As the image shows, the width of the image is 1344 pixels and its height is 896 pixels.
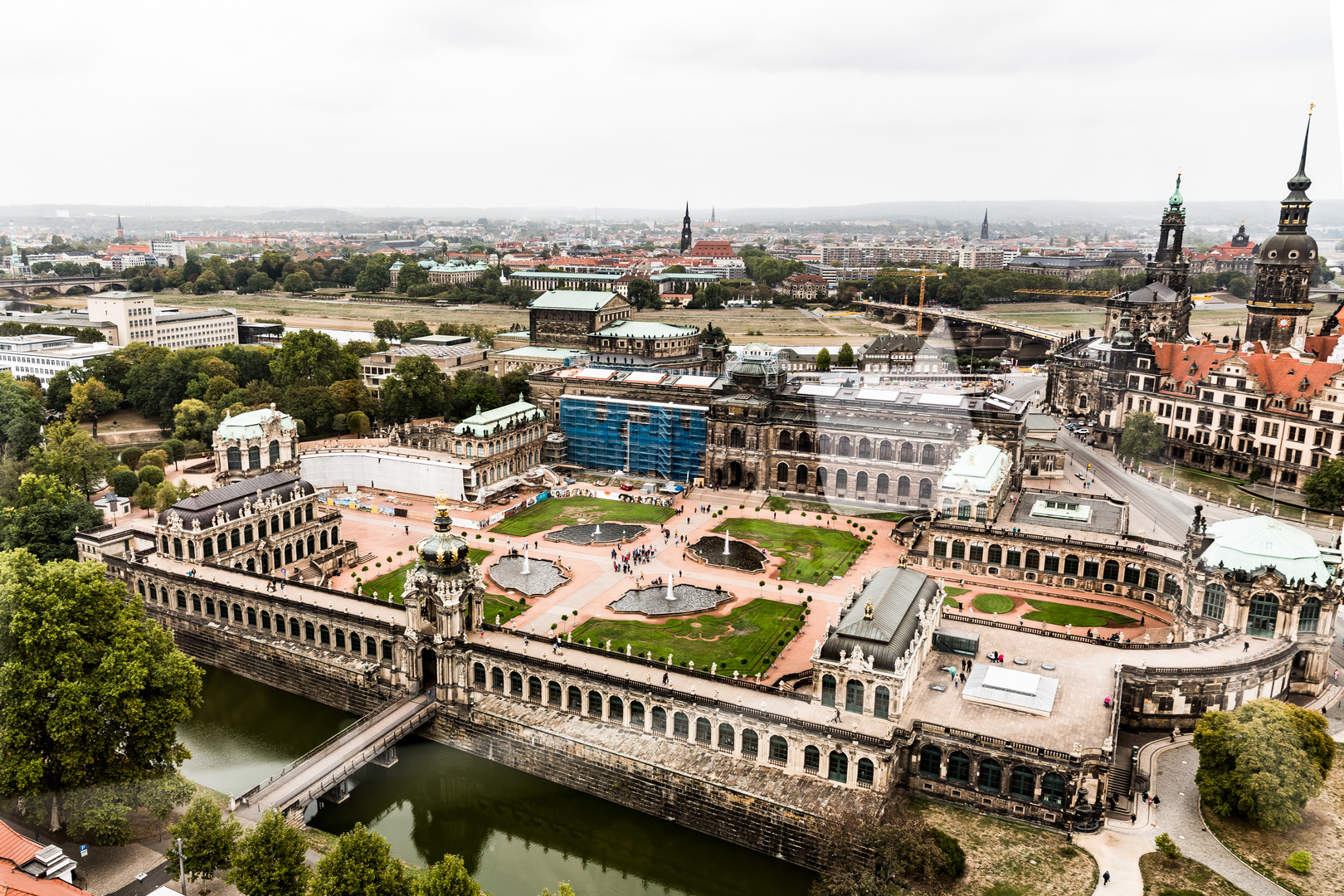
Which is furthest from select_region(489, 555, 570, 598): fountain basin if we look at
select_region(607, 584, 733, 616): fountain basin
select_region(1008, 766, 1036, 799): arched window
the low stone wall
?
select_region(1008, 766, 1036, 799): arched window

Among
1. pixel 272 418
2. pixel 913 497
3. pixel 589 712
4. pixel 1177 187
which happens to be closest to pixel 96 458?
pixel 272 418

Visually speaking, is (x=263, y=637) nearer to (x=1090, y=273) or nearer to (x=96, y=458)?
(x=96, y=458)

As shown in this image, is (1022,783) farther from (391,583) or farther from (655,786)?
(391,583)

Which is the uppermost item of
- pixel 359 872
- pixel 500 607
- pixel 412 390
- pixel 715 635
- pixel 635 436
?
pixel 412 390

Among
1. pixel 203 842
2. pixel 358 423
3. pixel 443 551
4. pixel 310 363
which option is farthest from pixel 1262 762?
pixel 310 363

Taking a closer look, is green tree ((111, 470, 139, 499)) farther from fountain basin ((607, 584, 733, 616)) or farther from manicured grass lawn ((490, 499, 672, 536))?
fountain basin ((607, 584, 733, 616))

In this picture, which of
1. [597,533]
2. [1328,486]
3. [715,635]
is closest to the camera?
[715,635]
